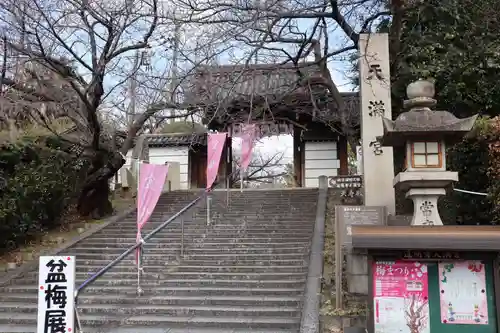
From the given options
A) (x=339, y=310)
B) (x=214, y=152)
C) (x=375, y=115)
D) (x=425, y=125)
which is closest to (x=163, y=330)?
(x=339, y=310)

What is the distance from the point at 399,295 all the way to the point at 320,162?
16.3 m

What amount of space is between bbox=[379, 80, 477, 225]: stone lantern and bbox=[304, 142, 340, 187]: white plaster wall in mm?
14480

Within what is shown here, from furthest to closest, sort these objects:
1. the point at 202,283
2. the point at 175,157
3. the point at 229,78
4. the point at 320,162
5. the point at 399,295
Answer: the point at 175,157
the point at 320,162
the point at 229,78
the point at 202,283
the point at 399,295

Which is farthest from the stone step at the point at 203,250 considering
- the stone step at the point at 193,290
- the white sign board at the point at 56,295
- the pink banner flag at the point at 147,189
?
the white sign board at the point at 56,295

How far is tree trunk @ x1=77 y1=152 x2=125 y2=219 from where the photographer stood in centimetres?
1503

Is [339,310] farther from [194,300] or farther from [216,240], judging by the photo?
[216,240]

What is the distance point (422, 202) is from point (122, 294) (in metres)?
6.02

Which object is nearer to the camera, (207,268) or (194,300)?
(194,300)

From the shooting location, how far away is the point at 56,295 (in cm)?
611

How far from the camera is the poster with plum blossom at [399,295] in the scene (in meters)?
6.16

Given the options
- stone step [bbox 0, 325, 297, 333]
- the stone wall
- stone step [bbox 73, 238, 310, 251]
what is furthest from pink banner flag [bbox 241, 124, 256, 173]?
stone step [bbox 0, 325, 297, 333]

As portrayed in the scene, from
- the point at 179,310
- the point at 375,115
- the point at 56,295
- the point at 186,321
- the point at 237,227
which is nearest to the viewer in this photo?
the point at 56,295

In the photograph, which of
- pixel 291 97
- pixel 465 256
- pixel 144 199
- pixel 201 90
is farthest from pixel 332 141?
pixel 465 256

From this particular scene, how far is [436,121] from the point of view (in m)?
7.44
